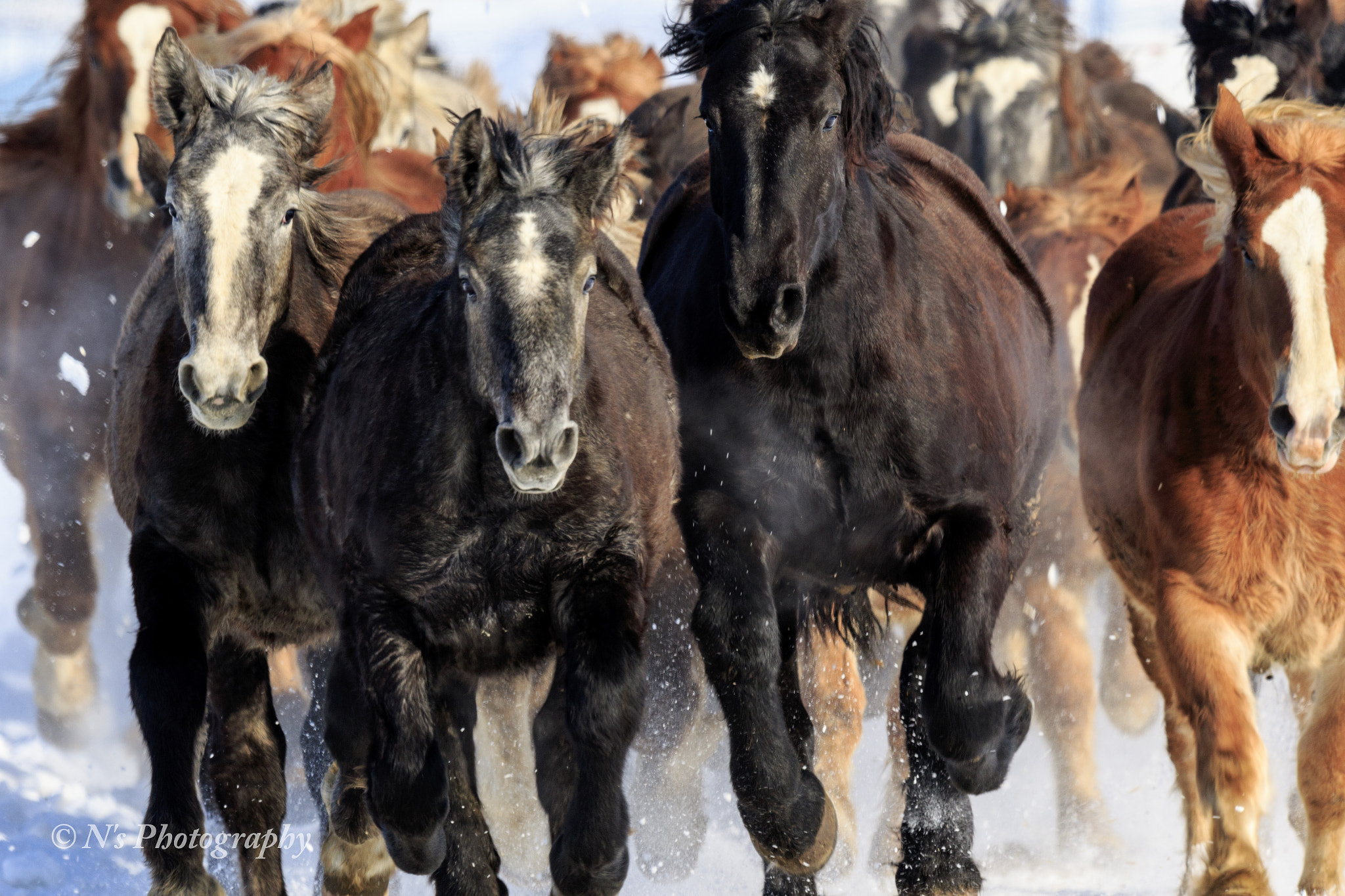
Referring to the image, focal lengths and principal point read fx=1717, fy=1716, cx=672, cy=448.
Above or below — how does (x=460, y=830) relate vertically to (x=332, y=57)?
below

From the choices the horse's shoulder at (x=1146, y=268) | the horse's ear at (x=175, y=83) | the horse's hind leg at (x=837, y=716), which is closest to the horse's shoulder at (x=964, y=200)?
the horse's shoulder at (x=1146, y=268)

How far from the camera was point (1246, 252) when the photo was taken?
4832 millimetres

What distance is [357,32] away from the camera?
7.48m

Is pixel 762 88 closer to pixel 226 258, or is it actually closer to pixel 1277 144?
pixel 226 258

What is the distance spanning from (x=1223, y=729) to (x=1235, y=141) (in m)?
1.66

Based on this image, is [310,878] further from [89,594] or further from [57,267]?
[57,267]

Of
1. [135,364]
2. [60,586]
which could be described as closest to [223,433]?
[135,364]

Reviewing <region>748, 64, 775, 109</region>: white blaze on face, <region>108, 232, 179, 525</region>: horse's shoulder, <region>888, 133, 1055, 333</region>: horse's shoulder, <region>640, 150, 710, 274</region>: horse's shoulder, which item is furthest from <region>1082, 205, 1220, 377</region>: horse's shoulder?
<region>108, 232, 179, 525</region>: horse's shoulder

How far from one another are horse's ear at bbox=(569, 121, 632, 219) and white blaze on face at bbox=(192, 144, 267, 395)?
0.91m

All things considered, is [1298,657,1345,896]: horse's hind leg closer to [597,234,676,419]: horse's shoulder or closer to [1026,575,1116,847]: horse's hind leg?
[597,234,676,419]: horse's shoulder

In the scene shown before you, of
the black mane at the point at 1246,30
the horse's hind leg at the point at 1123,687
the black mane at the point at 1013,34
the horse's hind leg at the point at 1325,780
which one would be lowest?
the horse's hind leg at the point at 1325,780

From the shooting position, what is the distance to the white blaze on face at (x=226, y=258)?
4086mm

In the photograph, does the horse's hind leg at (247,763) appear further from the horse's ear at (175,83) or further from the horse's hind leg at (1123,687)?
the horse's hind leg at (1123,687)

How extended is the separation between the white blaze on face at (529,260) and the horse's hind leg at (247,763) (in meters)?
1.80
